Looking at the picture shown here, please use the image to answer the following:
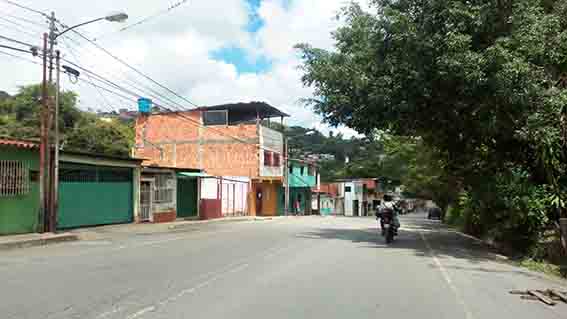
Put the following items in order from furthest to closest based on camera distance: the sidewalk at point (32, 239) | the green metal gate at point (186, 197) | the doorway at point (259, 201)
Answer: the doorway at point (259, 201), the green metal gate at point (186, 197), the sidewalk at point (32, 239)

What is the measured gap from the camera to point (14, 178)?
1825 cm

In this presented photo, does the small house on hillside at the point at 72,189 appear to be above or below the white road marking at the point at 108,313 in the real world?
above

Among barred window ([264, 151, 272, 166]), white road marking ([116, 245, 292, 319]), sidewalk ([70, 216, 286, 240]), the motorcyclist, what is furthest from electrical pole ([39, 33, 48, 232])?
barred window ([264, 151, 272, 166])

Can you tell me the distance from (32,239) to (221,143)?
3011 cm

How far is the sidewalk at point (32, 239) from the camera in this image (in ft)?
50.1

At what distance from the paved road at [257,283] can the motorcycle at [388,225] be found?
7.39 feet

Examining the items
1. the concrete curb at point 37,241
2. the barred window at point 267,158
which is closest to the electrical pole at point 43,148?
the concrete curb at point 37,241

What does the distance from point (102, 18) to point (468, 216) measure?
19.7 metres

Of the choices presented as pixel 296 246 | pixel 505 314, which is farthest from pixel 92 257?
pixel 505 314

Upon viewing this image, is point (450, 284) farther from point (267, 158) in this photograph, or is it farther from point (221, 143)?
point (267, 158)

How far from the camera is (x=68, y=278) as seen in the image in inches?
366

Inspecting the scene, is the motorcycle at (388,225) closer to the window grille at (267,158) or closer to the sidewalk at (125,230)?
the sidewalk at (125,230)

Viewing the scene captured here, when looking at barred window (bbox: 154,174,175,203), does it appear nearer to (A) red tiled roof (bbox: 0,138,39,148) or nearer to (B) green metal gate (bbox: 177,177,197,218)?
(B) green metal gate (bbox: 177,177,197,218)

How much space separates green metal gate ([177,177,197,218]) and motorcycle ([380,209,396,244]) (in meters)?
15.5
